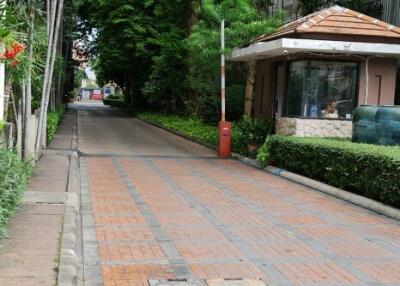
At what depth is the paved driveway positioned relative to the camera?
20.8 feet

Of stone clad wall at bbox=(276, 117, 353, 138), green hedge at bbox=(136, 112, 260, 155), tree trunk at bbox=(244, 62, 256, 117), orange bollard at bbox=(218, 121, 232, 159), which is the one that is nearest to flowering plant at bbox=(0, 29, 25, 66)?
stone clad wall at bbox=(276, 117, 353, 138)

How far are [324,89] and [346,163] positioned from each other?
4802mm

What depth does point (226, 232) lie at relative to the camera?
8.11 m

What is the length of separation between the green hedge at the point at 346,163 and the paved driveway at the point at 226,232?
1.68 ft

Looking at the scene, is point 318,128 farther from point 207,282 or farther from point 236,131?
point 207,282

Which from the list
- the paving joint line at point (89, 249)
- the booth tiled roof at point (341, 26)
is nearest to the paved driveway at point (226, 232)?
the paving joint line at point (89, 249)

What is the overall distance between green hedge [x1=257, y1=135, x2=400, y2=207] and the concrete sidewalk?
205 inches

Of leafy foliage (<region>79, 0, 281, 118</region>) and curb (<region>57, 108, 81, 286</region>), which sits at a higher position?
leafy foliage (<region>79, 0, 281, 118</region>)

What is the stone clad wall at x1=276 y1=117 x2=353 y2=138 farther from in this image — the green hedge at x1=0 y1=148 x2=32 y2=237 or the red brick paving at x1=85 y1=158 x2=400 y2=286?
the green hedge at x1=0 y1=148 x2=32 y2=237

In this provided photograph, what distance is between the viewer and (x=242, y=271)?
6344 millimetres

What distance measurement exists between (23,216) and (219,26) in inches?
507

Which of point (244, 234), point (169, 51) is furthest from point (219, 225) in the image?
point (169, 51)

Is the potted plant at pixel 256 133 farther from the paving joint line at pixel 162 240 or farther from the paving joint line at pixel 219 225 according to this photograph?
the paving joint line at pixel 162 240

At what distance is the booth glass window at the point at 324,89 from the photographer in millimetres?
15664
